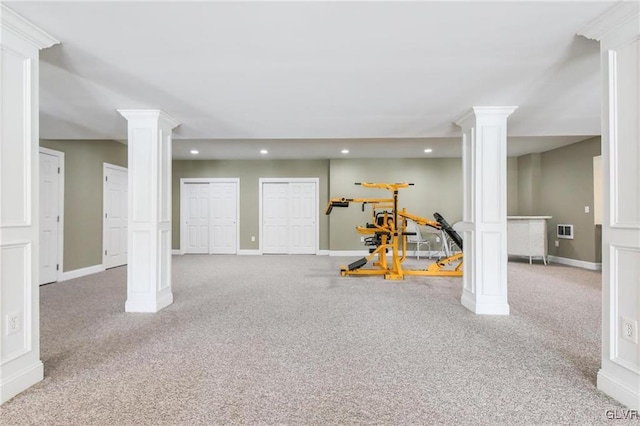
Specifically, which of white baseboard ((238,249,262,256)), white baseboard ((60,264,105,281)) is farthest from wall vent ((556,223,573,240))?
white baseboard ((60,264,105,281))

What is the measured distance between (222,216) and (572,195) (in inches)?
298

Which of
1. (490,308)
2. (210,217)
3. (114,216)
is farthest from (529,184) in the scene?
(114,216)

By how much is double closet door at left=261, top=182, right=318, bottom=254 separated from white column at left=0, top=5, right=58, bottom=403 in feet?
19.8

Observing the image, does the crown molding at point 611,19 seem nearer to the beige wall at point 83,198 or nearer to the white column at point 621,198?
the white column at point 621,198

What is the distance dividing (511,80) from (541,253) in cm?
495

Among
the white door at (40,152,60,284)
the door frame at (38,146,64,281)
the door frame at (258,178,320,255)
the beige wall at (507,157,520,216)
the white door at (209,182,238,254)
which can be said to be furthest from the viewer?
the white door at (209,182,238,254)

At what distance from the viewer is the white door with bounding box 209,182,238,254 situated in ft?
26.1

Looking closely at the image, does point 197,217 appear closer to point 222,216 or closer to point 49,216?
point 222,216

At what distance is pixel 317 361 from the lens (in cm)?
218

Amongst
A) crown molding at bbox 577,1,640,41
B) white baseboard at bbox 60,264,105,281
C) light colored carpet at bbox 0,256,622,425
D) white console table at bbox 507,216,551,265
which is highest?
crown molding at bbox 577,1,640,41

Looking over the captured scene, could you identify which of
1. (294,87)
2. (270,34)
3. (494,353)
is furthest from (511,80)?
(494,353)

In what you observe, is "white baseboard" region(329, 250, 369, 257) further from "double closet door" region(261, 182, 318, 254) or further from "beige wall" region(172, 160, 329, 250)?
"double closet door" region(261, 182, 318, 254)

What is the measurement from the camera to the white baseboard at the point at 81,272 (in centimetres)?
502

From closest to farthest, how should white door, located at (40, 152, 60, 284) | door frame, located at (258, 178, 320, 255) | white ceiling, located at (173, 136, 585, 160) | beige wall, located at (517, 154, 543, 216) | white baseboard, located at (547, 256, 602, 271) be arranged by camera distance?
white door, located at (40, 152, 60, 284) → white baseboard, located at (547, 256, 602, 271) → white ceiling, located at (173, 136, 585, 160) → beige wall, located at (517, 154, 543, 216) → door frame, located at (258, 178, 320, 255)
